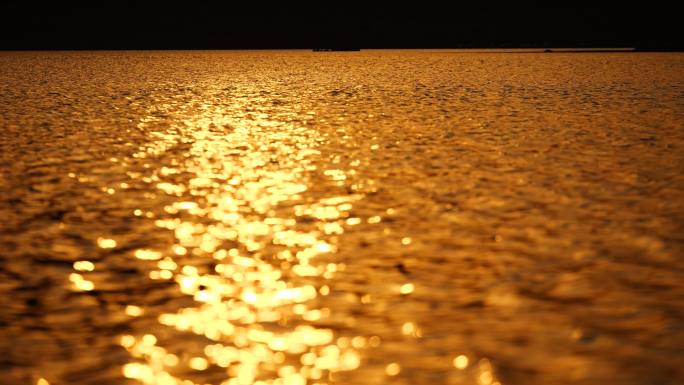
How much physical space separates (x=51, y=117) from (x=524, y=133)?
8.53 metres

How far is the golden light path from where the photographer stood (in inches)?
153

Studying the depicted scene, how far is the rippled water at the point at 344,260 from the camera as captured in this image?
3949 mm

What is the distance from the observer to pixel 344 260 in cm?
571

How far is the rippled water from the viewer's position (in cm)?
395

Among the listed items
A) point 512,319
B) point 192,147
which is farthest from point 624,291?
point 192,147

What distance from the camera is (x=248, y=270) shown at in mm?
5496

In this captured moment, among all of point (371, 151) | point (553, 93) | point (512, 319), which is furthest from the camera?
point (553, 93)

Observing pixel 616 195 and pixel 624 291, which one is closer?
pixel 624 291

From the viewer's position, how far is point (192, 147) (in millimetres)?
11977

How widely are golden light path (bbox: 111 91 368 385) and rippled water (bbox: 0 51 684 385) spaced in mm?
17

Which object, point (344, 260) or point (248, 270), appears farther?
point (344, 260)

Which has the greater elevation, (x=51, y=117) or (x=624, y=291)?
(x=51, y=117)

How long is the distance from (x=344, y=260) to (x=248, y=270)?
61cm

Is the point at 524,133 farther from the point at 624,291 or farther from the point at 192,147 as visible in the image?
the point at 624,291
